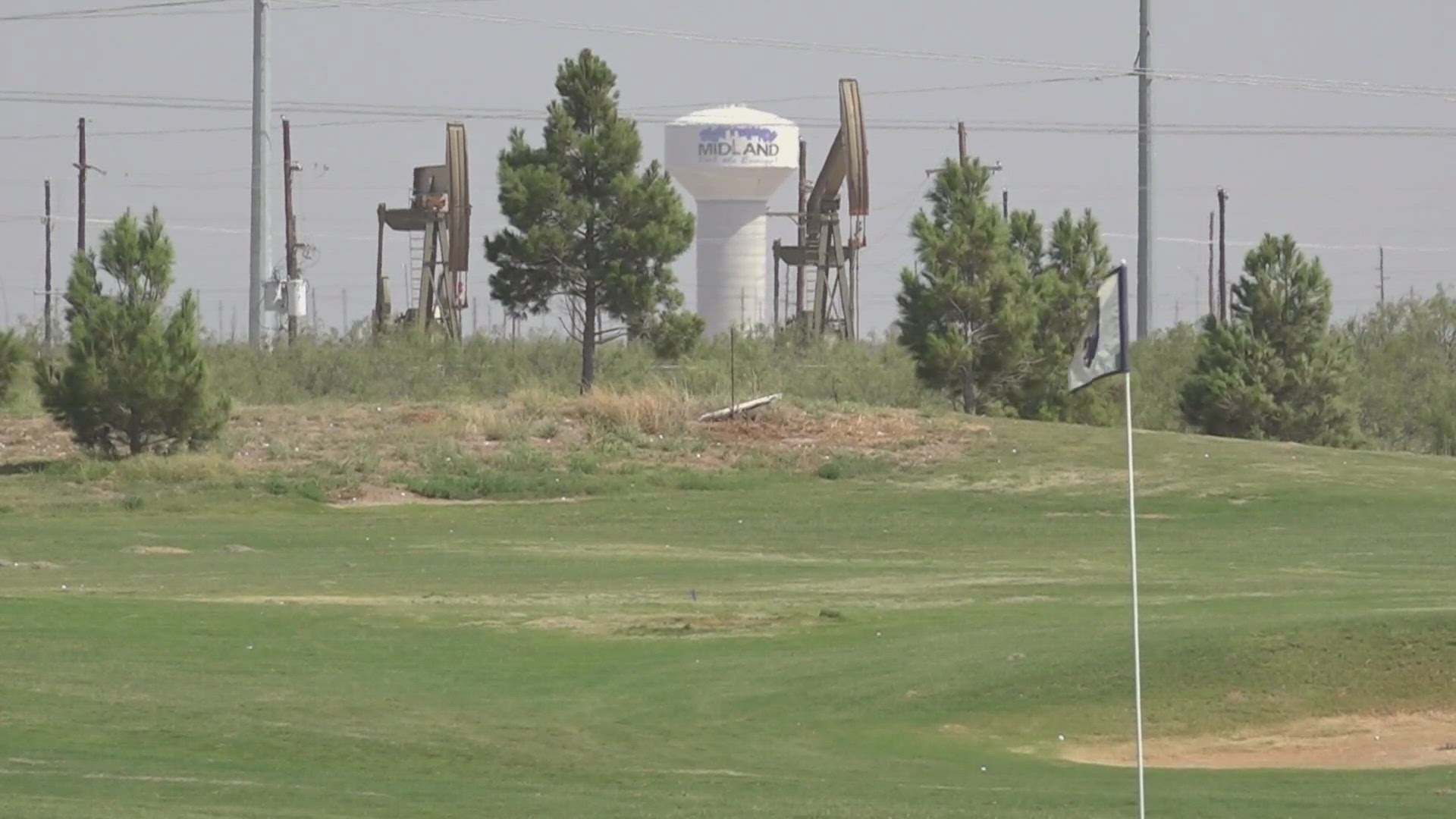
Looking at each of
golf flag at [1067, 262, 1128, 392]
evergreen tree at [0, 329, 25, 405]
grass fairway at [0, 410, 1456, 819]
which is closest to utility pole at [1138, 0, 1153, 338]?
grass fairway at [0, 410, 1456, 819]

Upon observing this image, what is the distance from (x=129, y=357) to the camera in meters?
42.0

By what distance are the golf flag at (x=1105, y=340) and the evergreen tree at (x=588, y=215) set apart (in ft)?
122

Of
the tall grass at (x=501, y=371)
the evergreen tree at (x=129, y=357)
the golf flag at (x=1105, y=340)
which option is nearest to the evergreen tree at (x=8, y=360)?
the tall grass at (x=501, y=371)

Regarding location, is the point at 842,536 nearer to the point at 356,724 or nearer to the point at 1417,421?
the point at 356,724

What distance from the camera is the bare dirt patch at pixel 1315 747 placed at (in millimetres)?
17594

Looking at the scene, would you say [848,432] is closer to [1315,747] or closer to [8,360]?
[8,360]

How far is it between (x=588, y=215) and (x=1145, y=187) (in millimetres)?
12946

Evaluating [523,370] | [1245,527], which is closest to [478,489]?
[1245,527]

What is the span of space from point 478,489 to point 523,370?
73.5 ft

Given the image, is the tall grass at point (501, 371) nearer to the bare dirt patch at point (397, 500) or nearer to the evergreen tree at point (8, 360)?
the evergreen tree at point (8, 360)

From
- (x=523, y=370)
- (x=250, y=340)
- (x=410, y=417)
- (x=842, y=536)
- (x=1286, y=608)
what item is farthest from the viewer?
(x=523, y=370)

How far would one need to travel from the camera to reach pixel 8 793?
44.7 ft

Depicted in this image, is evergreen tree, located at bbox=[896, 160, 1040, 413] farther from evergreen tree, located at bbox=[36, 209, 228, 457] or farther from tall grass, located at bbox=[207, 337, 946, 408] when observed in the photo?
evergreen tree, located at bbox=[36, 209, 228, 457]

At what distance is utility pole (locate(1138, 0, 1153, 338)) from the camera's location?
5309 centimetres
